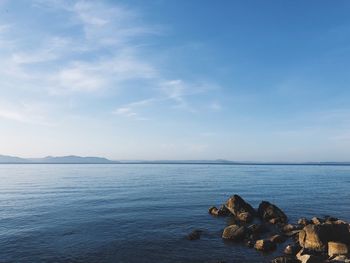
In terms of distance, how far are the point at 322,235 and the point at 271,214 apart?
538 inches

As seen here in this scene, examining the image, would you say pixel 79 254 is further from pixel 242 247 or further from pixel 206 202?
pixel 206 202

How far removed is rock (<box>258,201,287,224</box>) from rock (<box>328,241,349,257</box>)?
13.7m

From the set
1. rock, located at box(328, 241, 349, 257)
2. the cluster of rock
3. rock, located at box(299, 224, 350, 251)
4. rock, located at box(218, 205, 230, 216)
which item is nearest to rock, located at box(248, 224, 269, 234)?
the cluster of rock

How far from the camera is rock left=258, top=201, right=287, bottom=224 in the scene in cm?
4010

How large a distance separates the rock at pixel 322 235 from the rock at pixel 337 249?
3.23ft

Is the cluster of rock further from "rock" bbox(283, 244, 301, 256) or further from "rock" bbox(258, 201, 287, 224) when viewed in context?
"rock" bbox(258, 201, 287, 224)

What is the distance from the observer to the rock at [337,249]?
24984 mm

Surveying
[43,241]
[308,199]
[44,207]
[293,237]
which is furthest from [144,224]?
[308,199]

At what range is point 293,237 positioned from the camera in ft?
106

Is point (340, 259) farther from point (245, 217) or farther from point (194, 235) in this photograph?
point (245, 217)

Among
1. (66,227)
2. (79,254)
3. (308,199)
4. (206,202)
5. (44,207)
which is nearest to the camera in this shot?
(79,254)

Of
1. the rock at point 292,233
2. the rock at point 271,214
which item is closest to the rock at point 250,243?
the rock at point 292,233

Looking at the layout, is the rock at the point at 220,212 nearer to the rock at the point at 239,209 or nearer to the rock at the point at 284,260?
the rock at the point at 239,209

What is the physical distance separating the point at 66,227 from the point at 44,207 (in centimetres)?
1623
